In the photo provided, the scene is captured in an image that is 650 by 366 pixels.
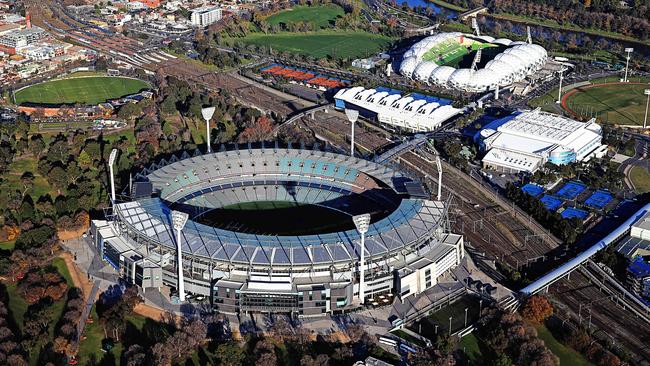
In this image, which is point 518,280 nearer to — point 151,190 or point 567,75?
point 151,190

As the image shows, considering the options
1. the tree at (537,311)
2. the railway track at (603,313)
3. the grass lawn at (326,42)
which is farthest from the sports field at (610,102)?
the tree at (537,311)

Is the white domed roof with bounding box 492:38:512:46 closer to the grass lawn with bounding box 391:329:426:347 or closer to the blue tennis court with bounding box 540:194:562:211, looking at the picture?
the blue tennis court with bounding box 540:194:562:211

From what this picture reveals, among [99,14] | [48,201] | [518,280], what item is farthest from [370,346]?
[99,14]

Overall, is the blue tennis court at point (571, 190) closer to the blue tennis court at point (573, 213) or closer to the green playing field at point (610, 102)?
the blue tennis court at point (573, 213)

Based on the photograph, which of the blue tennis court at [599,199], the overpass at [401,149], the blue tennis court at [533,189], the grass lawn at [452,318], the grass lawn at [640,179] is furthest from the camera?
the overpass at [401,149]

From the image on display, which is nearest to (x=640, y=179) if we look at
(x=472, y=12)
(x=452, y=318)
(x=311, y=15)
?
(x=452, y=318)

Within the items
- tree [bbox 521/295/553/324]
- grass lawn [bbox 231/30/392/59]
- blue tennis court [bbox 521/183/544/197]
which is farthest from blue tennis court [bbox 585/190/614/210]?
grass lawn [bbox 231/30/392/59]
